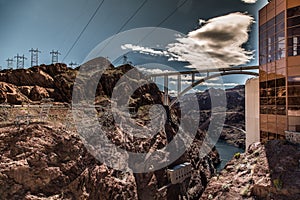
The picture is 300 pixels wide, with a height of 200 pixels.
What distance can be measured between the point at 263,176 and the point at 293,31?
29.8ft

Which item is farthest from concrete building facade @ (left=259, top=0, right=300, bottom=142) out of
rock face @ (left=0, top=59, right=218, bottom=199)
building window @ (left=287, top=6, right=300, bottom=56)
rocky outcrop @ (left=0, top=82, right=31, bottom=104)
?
rocky outcrop @ (left=0, top=82, right=31, bottom=104)

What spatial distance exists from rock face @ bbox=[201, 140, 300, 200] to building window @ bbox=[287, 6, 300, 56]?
5.86 meters

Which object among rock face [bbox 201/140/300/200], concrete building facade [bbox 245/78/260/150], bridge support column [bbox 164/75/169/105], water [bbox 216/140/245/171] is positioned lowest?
water [bbox 216/140/245/171]

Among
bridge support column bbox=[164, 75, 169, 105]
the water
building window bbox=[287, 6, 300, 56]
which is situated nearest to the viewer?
building window bbox=[287, 6, 300, 56]

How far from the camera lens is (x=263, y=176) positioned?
11.2 metres

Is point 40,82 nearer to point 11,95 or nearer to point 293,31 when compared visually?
point 11,95

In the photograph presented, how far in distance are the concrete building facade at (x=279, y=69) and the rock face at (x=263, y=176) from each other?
4.99 feet

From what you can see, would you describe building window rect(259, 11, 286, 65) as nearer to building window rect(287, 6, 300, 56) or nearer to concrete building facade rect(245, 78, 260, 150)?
building window rect(287, 6, 300, 56)

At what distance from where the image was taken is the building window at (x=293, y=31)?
12.7 m

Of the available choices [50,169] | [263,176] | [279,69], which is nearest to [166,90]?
[279,69]

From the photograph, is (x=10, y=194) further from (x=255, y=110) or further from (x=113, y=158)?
(x=255, y=110)

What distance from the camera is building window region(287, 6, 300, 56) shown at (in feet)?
41.8

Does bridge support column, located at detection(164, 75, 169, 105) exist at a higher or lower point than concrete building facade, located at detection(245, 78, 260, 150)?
higher

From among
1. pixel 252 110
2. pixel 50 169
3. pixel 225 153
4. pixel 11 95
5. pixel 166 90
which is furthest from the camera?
pixel 225 153
